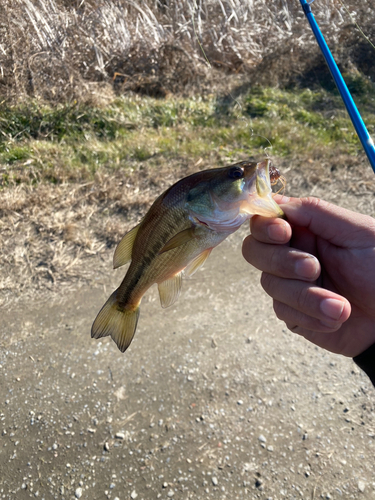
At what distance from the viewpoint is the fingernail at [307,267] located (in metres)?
1.79

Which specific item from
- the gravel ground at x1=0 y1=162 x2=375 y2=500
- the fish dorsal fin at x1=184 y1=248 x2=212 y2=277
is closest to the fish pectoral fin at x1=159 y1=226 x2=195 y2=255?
the fish dorsal fin at x1=184 y1=248 x2=212 y2=277

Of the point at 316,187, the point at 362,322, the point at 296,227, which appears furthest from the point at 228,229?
the point at 316,187

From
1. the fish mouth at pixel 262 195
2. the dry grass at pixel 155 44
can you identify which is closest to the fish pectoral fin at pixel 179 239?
the fish mouth at pixel 262 195

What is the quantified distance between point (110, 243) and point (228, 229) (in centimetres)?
234

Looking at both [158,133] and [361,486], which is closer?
[361,486]

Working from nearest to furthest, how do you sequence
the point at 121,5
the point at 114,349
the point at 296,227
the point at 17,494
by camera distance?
1. the point at 296,227
2. the point at 17,494
3. the point at 114,349
4. the point at 121,5

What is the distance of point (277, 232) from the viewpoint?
1816 mm

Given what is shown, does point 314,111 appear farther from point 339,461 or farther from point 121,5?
point 339,461

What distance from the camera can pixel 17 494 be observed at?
231cm

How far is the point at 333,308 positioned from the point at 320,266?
1.14ft

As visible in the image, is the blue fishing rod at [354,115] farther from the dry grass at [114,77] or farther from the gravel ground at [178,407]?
the dry grass at [114,77]

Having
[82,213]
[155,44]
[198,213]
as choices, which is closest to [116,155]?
[82,213]

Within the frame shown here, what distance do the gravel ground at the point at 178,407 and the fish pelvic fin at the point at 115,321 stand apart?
3.53 feet

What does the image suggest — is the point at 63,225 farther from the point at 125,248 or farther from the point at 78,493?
the point at 78,493
